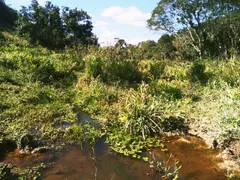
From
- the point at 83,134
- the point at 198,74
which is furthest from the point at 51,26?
the point at 83,134

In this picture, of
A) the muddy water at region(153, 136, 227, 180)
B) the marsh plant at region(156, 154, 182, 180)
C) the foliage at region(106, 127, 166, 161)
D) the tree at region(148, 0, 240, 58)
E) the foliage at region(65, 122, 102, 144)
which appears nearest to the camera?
the marsh plant at region(156, 154, 182, 180)

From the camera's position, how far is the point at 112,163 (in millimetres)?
3916

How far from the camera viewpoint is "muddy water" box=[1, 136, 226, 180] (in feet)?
11.6

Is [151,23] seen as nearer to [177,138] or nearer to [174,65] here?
[174,65]

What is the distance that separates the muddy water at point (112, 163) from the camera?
11.6 ft

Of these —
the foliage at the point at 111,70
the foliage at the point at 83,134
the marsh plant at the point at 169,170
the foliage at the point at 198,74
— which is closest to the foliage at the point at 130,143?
the foliage at the point at 83,134

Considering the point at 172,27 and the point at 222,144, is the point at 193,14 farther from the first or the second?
the point at 222,144

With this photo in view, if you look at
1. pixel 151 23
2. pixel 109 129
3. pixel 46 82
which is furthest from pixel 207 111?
pixel 151 23

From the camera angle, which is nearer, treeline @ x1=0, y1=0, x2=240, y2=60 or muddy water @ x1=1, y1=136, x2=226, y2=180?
muddy water @ x1=1, y1=136, x2=226, y2=180

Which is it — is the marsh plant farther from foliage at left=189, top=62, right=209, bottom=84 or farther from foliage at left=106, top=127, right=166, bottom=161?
foliage at left=189, top=62, right=209, bottom=84

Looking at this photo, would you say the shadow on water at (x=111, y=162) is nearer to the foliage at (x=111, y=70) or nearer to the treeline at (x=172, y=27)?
the foliage at (x=111, y=70)

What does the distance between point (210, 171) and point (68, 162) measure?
2.41 meters

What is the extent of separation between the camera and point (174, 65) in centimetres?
1114

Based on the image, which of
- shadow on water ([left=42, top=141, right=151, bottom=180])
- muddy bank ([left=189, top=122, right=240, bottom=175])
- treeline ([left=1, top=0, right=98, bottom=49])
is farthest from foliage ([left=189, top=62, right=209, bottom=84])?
treeline ([left=1, top=0, right=98, bottom=49])
